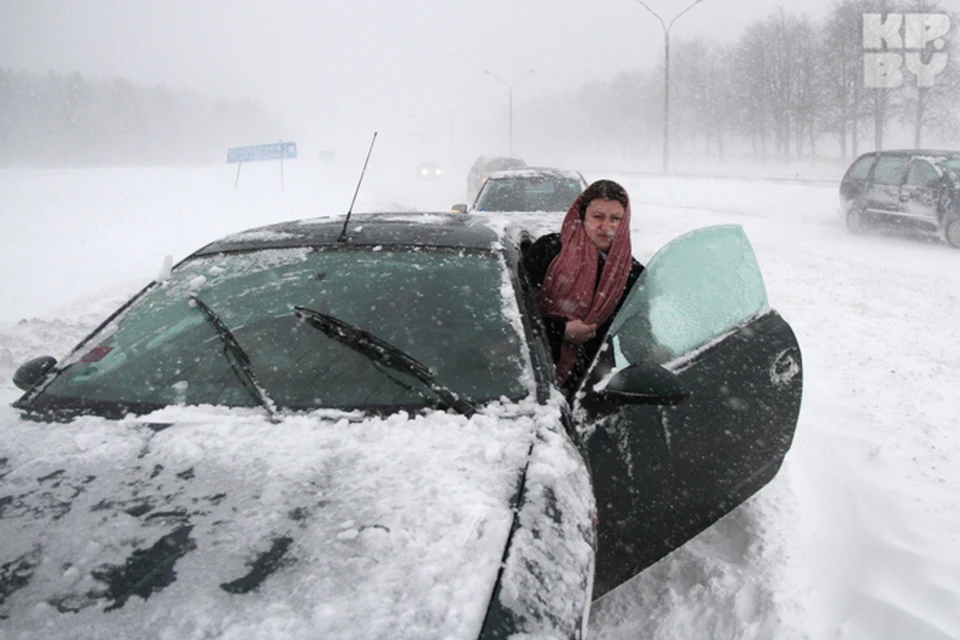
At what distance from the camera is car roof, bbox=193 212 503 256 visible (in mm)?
2562

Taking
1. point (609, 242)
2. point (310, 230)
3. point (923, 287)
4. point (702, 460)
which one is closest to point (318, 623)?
point (702, 460)

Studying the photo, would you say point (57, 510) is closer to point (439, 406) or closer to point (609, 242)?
point (439, 406)

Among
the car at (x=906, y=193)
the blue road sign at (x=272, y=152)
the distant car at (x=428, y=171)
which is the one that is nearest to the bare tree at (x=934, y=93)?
the car at (x=906, y=193)

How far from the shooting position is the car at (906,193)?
10.0 metres

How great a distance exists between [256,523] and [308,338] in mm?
788

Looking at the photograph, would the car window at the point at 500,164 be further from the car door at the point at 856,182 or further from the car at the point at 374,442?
the car at the point at 374,442

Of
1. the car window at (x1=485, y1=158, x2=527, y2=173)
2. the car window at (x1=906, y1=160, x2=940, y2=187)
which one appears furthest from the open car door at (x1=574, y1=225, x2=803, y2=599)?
the car window at (x1=485, y1=158, x2=527, y2=173)

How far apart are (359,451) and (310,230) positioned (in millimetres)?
A: 1427

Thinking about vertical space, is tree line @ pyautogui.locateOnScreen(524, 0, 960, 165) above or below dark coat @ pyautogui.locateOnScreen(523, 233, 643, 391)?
above

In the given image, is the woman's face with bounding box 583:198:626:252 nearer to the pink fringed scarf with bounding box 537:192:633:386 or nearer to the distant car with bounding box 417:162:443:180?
the pink fringed scarf with bounding box 537:192:633:386

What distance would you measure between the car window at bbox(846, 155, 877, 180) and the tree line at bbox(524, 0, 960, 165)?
21.3 meters

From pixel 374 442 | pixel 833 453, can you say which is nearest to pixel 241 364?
pixel 374 442

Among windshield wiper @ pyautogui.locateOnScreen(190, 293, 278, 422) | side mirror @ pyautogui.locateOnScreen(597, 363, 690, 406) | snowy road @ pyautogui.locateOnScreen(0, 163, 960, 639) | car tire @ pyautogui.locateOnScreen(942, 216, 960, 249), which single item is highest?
windshield wiper @ pyautogui.locateOnScreen(190, 293, 278, 422)

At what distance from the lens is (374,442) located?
1.72 metres
